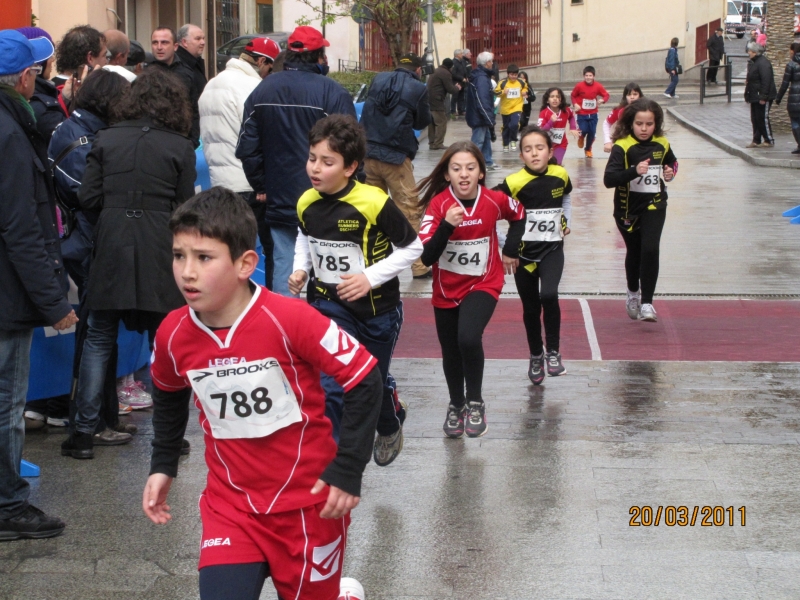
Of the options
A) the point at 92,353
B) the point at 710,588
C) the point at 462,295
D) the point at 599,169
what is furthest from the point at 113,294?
the point at 599,169

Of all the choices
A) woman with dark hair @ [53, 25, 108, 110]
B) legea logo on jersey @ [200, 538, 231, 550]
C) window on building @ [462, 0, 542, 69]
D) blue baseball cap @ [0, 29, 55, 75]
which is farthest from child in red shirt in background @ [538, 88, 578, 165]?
window on building @ [462, 0, 542, 69]

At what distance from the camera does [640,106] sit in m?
8.41

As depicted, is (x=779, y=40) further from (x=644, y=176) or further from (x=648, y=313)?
(x=648, y=313)

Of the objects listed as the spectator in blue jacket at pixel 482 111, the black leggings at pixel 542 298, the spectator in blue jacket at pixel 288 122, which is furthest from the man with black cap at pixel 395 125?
the spectator in blue jacket at pixel 482 111

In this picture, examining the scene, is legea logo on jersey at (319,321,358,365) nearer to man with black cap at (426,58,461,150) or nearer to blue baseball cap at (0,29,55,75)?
blue baseball cap at (0,29,55,75)

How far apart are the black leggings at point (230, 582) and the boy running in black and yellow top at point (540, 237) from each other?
4.11 meters

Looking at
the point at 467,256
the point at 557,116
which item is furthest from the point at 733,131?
the point at 467,256

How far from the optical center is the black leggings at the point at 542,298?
6934 millimetres

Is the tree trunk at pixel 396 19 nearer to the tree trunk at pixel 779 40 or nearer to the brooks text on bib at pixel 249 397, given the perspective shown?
the tree trunk at pixel 779 40

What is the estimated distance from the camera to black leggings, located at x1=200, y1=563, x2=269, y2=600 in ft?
9.59

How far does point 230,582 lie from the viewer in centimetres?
294
